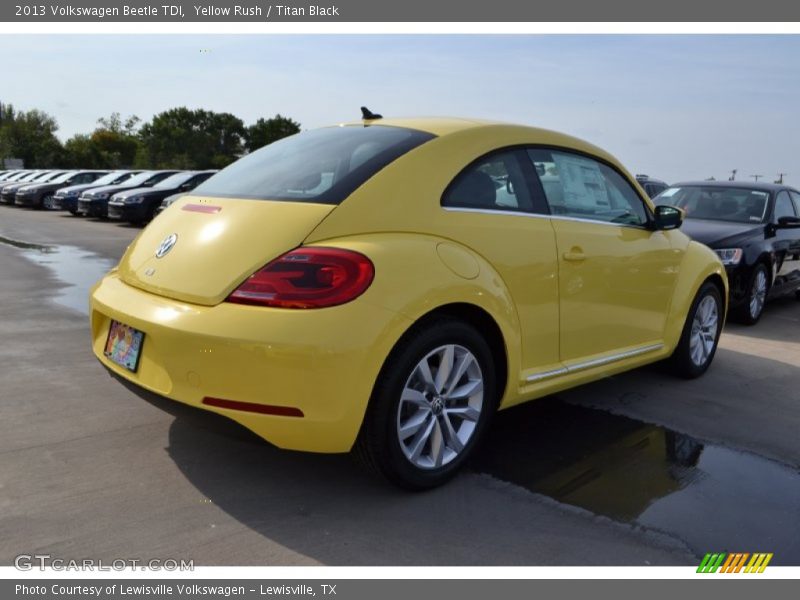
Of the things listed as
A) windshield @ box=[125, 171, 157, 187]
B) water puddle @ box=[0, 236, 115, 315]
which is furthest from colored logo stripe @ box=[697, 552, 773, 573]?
windshield @ box=[125, 171, 157, 187]

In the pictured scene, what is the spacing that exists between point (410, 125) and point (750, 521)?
8.04 ft

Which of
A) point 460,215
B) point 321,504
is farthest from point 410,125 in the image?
point 321,504

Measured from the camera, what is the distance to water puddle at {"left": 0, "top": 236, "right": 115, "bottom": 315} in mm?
7684

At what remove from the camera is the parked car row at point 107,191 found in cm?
1734

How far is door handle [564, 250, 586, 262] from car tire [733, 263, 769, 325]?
14.7 ft

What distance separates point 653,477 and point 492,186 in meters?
1.64

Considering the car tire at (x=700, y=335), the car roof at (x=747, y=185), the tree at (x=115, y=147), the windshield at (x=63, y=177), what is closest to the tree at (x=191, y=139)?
the tree at (x=115, y=147)

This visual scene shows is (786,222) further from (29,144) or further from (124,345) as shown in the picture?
(29,144)

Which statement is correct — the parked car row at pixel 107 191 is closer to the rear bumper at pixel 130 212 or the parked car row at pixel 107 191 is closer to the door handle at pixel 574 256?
the rear bumper at pixel 130 212

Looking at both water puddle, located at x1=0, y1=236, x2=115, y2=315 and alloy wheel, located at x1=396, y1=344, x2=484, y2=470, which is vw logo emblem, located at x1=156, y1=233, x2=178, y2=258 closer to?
alloy wheel, located at x1=396, y1=344, x2=484, y2=470

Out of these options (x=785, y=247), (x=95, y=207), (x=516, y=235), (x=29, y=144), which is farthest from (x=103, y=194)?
(x=29, y=144)

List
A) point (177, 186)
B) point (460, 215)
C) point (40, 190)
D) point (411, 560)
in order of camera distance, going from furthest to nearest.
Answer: point (40, 190) → point (177, 186) → point (460, 215) → point (411, 560)

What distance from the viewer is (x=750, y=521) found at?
3.16 metres

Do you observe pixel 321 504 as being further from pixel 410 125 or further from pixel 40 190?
pixel 40 190
